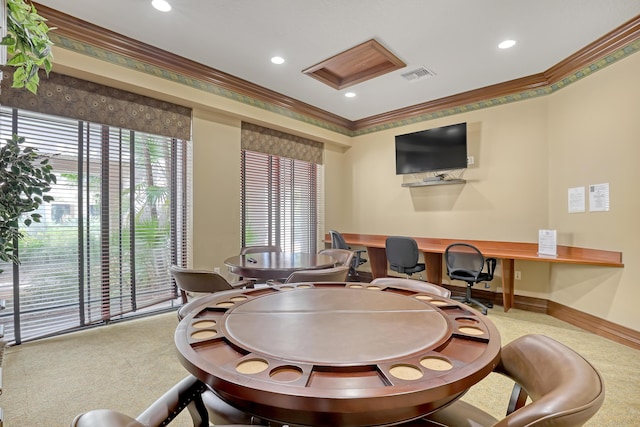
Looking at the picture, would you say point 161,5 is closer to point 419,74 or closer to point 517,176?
point 419,74

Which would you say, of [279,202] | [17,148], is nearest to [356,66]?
[279,202]

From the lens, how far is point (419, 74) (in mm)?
3871

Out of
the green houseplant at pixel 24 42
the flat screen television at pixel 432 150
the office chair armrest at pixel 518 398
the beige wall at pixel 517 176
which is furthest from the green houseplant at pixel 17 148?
the flat screen television at pixel 432 150

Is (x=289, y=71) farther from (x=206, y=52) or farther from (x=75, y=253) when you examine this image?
(x=75, y=253)

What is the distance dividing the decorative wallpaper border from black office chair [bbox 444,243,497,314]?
82.8 inches

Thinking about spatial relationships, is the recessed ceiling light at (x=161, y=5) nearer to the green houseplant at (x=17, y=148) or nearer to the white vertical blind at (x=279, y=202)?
the green houseplant at (x=17, y=148)

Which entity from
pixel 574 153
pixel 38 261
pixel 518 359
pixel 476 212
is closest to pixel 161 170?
pixel 38 261

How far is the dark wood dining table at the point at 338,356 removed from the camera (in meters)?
0.76

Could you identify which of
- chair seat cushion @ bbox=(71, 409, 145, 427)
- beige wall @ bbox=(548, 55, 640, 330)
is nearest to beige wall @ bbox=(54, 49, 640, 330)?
beige wall @ bbox=(548, 55, 640, 330)

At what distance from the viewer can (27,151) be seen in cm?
178

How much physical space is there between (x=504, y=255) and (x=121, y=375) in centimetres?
404

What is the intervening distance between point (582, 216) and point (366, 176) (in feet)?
10.5

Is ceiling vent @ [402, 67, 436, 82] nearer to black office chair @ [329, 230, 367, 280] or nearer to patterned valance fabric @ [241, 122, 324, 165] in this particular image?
patterned valance fabric @ [241, 122, 324, 165]

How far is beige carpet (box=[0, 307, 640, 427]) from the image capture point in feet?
6.42
